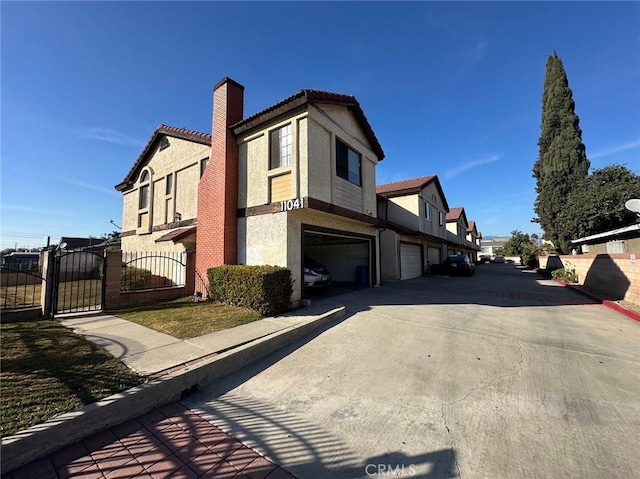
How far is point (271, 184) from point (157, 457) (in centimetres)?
812

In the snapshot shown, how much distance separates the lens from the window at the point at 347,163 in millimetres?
10812

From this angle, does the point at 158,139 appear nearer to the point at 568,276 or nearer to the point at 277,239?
the point at 277,239

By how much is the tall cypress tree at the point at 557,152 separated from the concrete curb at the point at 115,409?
26548mm

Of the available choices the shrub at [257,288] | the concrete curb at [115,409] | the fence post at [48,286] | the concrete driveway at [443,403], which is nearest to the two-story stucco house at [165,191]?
the shrub at [257,288]

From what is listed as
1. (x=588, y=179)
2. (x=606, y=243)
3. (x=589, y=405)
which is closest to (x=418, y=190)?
(x=606, y=243)

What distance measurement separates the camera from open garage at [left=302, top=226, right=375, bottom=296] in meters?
14.2

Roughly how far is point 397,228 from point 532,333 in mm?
10209

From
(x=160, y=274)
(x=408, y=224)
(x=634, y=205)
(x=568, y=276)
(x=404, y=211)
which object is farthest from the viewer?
(x=404, y=211)

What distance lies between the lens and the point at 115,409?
3.16m

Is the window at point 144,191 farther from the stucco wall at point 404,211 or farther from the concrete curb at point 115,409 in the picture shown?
the stucco wall at point 404,211

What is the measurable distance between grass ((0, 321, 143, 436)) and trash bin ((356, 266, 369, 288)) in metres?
11.2

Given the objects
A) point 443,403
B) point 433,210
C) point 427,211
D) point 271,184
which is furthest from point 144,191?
point 433,210

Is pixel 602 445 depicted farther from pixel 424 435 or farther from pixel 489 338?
pixel 489 338

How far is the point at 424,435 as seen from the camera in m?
2.89
